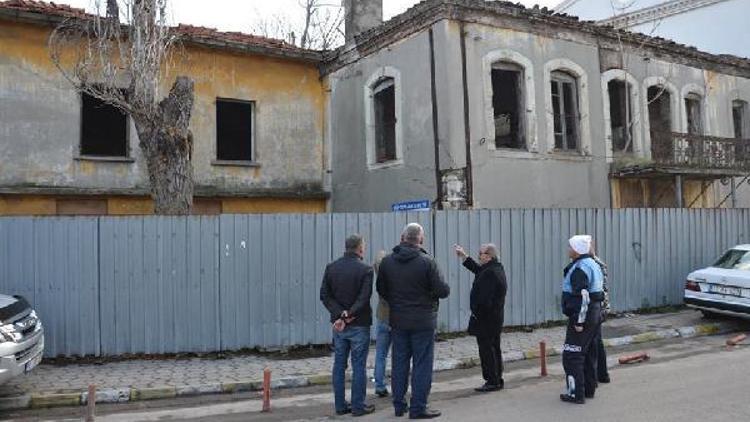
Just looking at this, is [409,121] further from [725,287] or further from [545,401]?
[545,401]

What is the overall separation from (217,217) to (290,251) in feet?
4.07

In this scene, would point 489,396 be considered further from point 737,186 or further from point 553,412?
point 737,186

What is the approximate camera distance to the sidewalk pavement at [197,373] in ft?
25.7

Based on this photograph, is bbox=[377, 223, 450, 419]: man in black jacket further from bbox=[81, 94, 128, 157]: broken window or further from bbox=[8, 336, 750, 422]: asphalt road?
bbox=[81, 94, 128, 157]: broken window

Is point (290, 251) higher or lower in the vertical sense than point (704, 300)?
higher

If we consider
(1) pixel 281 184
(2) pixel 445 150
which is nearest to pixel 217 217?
(2) pixel 445 150

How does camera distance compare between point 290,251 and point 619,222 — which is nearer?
point 290,251

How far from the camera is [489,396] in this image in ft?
24.5

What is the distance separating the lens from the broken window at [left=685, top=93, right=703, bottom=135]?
62.2 feet

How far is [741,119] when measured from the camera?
2055 centimetres

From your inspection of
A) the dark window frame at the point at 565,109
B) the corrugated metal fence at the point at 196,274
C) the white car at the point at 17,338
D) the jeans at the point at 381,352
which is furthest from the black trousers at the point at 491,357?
the dark window frame at the point at 565,109

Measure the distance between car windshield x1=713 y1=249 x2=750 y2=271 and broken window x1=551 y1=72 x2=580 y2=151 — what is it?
183 inches

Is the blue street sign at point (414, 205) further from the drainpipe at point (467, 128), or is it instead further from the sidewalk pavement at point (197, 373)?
the sidewalk pavement at point (197, 373)

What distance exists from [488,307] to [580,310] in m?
1.06
